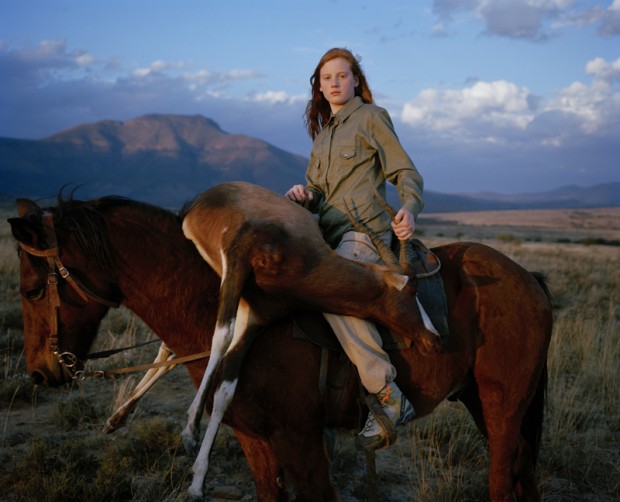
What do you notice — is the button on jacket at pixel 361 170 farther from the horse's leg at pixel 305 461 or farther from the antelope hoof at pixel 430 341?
the horse's leg at pixel 305 461

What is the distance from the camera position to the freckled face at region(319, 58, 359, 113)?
11.1 ft

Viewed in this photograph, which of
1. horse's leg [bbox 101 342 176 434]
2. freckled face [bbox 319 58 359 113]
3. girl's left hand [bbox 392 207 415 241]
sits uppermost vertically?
freckled face [bbox 319 58 359 113]

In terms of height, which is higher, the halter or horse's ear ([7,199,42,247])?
horse's ear ([7,199,42,247])

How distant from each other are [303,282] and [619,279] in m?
16.1

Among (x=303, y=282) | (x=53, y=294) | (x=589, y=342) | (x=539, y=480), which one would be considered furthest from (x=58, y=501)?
(x=589, y=342)

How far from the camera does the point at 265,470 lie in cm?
321

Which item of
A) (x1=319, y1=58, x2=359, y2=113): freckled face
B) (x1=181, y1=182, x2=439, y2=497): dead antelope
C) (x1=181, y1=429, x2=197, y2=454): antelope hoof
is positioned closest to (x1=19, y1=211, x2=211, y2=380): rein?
(x1=181, y1=182, x2=439, y2=497): dead antelope

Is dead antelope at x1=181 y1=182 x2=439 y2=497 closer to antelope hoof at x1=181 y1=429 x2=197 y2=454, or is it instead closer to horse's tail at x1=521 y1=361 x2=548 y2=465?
antelope hoof at x1=181 y1=429 x2=197 y2=454

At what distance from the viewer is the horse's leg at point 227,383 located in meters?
2.28

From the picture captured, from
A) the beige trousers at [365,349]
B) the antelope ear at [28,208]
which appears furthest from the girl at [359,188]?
the antelope ear at [28,208]

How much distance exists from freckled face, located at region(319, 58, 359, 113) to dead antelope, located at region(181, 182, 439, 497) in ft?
3.17

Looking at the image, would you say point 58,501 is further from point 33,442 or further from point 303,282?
point 303,282

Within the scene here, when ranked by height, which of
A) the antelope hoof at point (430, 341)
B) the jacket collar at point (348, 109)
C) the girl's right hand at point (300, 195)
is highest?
the jacket collar at point (348, 109)

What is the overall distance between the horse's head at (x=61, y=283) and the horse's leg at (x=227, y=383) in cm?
77
